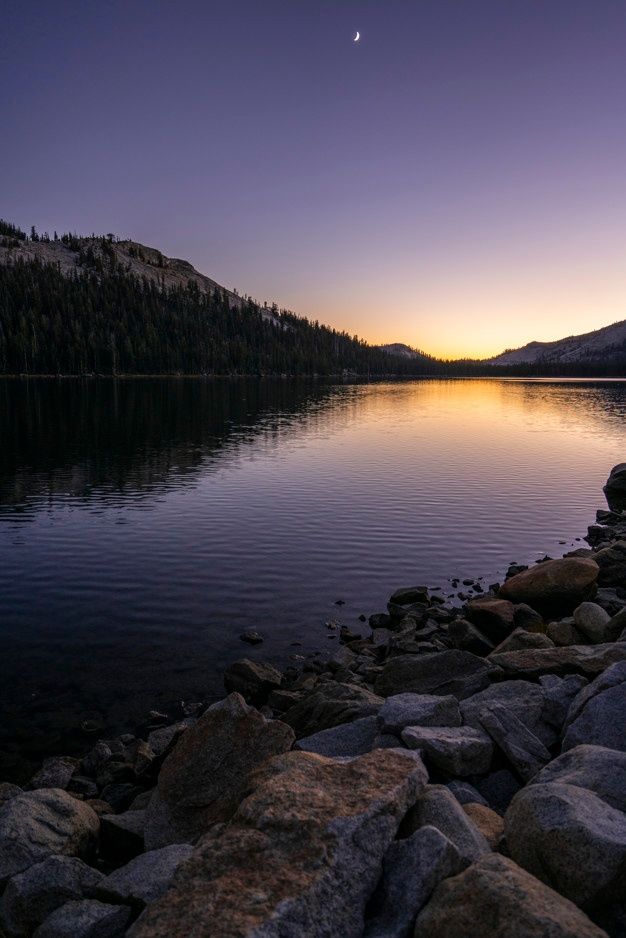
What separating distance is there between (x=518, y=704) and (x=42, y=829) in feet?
24.1

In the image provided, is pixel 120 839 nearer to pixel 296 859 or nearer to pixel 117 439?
pixel 296 859

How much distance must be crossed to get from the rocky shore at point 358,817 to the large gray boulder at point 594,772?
22 millimetres

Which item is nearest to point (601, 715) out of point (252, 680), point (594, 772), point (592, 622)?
point (594, 772)

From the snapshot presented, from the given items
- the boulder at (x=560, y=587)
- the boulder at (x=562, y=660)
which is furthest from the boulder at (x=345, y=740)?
the boulder at (x=560, y=587)

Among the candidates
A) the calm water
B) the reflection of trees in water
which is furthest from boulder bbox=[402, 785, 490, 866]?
the reflection of trees in water

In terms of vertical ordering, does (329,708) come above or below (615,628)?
below

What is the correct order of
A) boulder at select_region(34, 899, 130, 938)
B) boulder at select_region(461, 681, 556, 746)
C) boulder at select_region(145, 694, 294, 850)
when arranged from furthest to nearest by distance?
boulder at select_region(461, 681, 556, 746)
boulder at select_region(145, 694, 294, 850)
boulder at select_region(34, 899, 130, 938)

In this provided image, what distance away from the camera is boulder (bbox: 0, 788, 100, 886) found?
23.2ft

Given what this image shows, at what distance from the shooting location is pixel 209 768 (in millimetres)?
9047

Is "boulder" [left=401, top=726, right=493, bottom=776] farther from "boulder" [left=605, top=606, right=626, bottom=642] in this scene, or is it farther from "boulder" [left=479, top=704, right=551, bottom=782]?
"boulder" [left=605, top=606, right=626, bottom=642]

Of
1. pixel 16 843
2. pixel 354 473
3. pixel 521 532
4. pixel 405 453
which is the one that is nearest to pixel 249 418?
pixel 405 453

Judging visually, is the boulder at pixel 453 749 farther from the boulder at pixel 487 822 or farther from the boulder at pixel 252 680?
the boulder at pixel 252 680

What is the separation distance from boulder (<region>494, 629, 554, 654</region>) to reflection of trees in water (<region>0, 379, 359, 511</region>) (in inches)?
1095

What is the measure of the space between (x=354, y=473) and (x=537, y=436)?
35.8 metres
